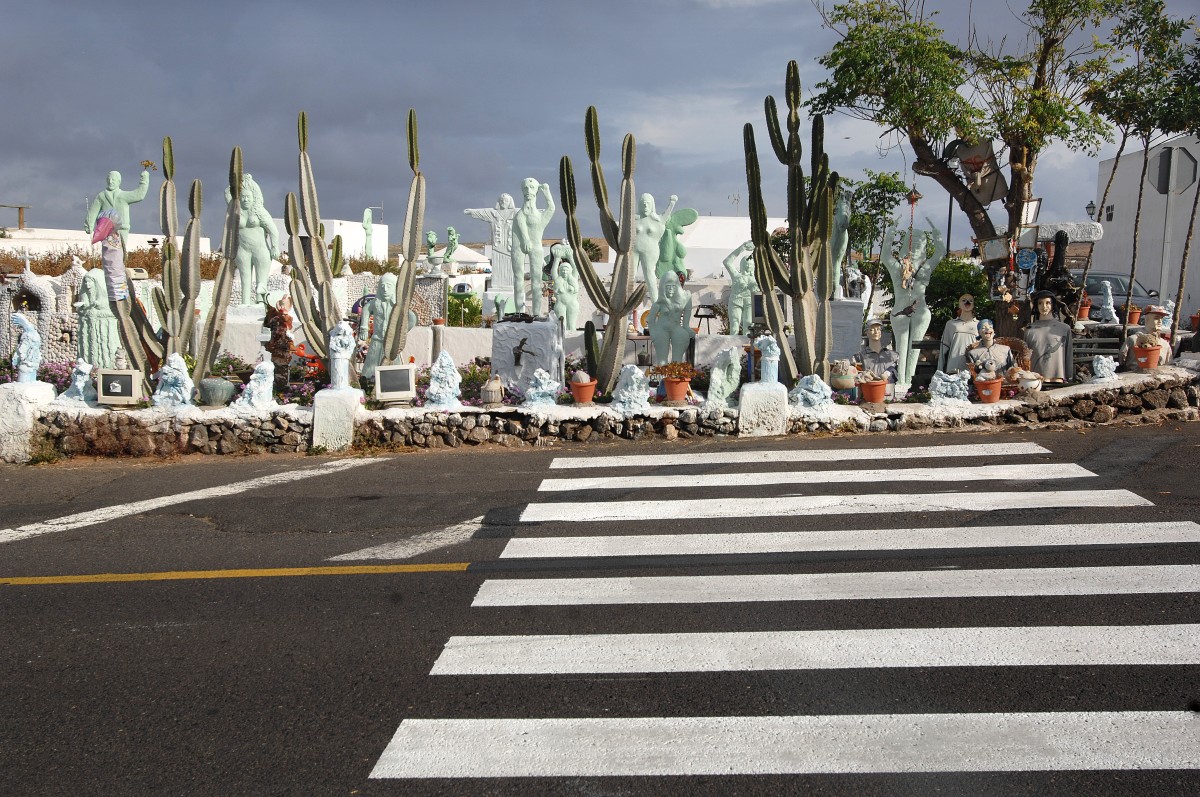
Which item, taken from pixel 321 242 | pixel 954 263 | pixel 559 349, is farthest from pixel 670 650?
pixel 954 263

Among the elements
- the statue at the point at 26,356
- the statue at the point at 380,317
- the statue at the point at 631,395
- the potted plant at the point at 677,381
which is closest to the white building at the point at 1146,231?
the potted plant at the point at 677,381

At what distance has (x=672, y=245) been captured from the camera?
17.0 m

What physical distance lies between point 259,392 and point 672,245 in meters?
8.00

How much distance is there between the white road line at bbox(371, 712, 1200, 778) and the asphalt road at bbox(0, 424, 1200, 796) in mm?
25

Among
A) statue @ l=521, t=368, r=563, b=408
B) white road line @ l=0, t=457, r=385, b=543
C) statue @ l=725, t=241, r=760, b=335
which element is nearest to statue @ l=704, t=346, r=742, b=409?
statue @ l=521, t=368, r=563, b=408

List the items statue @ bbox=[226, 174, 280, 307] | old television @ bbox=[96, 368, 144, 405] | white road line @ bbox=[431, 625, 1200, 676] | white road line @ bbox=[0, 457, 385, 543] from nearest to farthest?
white road line @ bbox=[431, 625, 1200, 676], white road line @ bbox=[0, 457, 385, 543], old television @ bbox=[96, 368, 144, 405], statue @ bbox=[226, 174, 280, 307]

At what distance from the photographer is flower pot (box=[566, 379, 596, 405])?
11.4m

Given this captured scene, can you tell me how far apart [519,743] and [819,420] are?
768 centimetres

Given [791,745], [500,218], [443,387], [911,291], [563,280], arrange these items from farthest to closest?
[500,218] < [563,280] < [911,291] < [443,387] < [791,745]

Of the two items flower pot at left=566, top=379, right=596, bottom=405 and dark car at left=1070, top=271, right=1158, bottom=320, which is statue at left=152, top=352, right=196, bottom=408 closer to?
flower pot at left=566, top=379, right=596, bottom=405

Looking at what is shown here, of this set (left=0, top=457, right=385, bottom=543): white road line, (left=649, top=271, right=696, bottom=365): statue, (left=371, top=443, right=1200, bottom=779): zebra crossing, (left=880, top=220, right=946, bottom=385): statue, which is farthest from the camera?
(left=649, top=271, right=696, bottom=365): statue

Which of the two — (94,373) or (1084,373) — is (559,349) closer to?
(94,373)

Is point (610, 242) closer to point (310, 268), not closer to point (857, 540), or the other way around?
point (310, 268)

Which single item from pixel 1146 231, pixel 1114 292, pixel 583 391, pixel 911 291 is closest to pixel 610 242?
pixel 583 391
